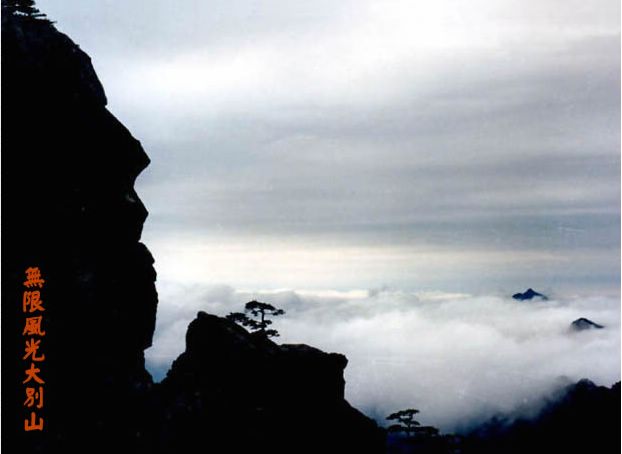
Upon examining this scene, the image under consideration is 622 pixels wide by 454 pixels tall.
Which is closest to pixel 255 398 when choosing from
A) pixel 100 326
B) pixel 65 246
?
pixel 100 326

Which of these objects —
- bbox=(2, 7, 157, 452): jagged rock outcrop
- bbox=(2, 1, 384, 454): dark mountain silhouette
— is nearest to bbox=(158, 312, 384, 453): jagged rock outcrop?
bbox=(2, 1, 384, 454): dark mountain silhouette

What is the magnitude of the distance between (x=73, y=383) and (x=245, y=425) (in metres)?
15.3

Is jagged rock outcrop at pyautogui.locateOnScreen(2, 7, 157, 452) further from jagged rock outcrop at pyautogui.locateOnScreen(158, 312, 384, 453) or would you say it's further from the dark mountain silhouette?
jagged rock outcrop at pyautogui.locateOnScreen(158, 312, 384, 453)

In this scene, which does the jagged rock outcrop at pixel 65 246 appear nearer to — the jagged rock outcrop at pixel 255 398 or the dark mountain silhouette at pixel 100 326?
the dark mountain silhouette at pixel 100 326

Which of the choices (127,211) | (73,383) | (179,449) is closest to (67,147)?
(127,211)

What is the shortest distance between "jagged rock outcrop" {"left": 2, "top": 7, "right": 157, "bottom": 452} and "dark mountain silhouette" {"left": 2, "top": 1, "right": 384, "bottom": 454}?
86 millimetres

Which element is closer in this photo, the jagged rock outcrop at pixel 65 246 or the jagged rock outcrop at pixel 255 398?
the jagged rock outcrop at pixel 65 246

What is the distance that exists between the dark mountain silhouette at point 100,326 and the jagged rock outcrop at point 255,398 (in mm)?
110

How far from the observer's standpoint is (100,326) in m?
46.6

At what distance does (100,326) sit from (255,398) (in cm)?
1557

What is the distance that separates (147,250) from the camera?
55844 millimetres

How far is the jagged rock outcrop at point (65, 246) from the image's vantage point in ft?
136

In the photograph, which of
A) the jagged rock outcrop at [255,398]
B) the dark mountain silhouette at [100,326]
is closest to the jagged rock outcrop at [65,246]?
the dark mountain silhouette at [100,326]

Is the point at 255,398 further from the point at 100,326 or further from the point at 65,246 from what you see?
the point at 65,246
